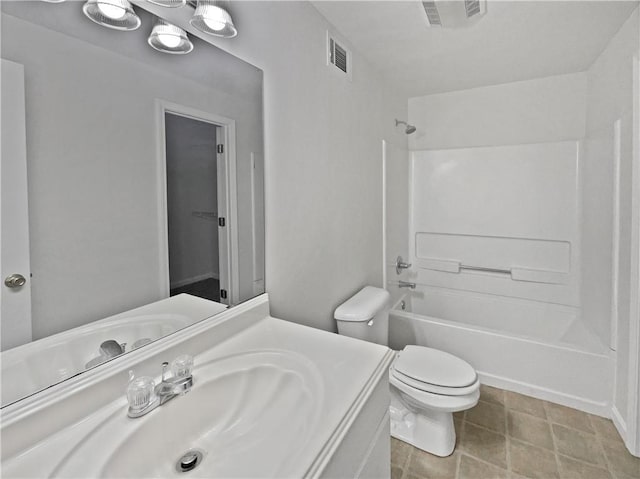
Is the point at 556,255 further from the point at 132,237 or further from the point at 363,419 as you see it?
the point at 132,237

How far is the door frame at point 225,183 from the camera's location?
3.00ft

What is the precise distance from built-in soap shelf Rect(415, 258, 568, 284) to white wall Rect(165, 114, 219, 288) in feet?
7.93

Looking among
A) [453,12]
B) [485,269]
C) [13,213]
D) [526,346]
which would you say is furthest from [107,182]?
[485,269]

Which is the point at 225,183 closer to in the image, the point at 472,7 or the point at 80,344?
the point at 80,344

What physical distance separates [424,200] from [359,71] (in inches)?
58.2

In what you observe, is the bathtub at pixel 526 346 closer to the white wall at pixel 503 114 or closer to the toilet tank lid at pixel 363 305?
the toilet tank lid at pixel 363 305

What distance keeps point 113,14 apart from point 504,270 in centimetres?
302

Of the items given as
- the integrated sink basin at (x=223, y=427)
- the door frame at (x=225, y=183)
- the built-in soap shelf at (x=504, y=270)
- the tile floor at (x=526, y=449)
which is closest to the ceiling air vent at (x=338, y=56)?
the door frame at (x=225, y=183)

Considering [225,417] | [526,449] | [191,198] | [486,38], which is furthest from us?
[486,38]

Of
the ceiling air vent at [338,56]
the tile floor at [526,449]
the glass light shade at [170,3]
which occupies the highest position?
the ceiling air vent at [338,56]

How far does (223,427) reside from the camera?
2.74 feet

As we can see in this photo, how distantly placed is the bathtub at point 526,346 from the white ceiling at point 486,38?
6.08 ft

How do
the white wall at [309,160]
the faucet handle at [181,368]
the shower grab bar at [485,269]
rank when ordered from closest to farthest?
the faucet handle at [181,368] < the white wall at [309,160] < the shower grab bar at [485,269]

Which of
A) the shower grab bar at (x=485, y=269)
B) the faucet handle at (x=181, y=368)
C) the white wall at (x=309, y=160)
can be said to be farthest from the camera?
the shower grab bar at (x=485, y=269)
